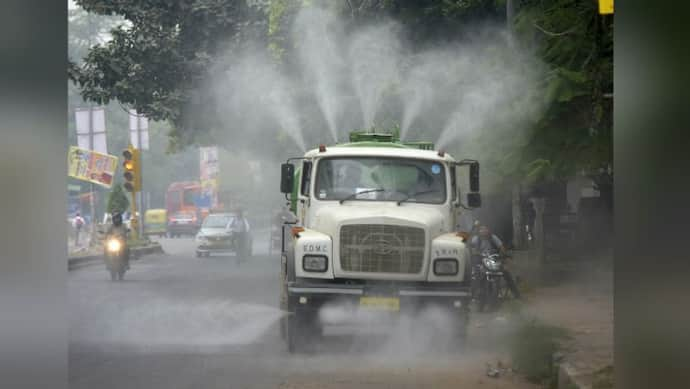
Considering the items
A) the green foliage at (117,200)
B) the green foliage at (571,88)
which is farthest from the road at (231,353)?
the green foliage at (117,200)

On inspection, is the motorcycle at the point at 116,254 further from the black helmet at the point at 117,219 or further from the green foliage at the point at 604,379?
the green foliage at the point at 604,379

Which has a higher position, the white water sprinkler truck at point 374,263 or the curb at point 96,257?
the white water sprinkler truck at point 374,263

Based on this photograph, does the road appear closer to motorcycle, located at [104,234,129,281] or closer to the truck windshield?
the truck windshield

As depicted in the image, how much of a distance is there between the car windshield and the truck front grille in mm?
28375

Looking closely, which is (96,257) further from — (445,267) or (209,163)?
(209,163)

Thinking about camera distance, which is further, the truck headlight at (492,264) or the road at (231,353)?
the truck headlight at (492,264)

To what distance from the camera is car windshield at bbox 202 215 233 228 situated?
4084cm

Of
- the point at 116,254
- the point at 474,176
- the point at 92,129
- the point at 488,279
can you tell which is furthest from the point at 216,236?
the point at 474,176

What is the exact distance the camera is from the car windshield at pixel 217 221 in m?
40.8

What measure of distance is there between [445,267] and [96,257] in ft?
87.0

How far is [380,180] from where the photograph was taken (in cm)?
1368

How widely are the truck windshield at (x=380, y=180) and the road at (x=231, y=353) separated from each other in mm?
1837

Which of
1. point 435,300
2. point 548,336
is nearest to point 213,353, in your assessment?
point 435,300
